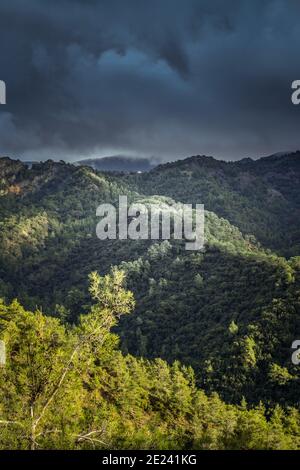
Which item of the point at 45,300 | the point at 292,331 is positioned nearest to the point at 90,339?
the point at 292,331

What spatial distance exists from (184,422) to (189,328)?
198ft

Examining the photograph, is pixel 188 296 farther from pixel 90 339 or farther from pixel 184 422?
pixel 90 339

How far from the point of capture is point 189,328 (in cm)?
9625

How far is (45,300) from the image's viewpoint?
132625 millimetres

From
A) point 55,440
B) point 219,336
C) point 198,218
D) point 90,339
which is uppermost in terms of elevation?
point 198,218

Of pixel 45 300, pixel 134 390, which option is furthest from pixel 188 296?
pixel 134 390

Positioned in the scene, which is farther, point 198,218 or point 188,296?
point 198,218
